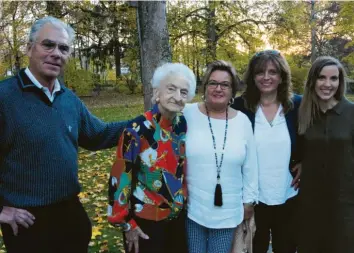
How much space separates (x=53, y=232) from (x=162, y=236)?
0.78 meters

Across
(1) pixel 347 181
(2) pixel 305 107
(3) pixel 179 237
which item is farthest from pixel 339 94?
(3) pixel 179 237

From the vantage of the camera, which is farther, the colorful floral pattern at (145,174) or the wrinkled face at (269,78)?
the wrinkled face at (269,78)

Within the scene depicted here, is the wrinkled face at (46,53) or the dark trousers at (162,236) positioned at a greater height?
the wrinkled face at (46,53)

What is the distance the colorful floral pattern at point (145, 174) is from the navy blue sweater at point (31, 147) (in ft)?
1.25

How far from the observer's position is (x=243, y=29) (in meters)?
19.2

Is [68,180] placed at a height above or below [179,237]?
above

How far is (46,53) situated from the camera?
97.3 inches

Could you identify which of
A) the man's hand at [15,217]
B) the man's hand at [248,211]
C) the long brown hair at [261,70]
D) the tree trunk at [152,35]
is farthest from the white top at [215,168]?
the tree trunk at [152,35]

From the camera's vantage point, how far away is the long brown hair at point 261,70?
304cm

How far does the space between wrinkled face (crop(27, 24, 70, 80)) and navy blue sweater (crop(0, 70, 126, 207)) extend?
0.11 meters

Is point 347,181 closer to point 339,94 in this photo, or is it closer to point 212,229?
point 339,94

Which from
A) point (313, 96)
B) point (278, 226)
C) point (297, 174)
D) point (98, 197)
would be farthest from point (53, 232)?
point (98, 197)

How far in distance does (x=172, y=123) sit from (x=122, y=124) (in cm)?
63

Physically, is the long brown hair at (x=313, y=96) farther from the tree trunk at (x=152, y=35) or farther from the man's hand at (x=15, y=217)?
the man's hand at (x=15, y=217)
